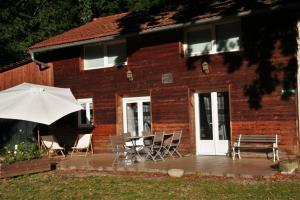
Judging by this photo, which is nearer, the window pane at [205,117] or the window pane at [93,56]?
the window pane at [205,117]

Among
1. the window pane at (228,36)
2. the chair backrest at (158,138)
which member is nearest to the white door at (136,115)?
the chair backrest at (158,138)

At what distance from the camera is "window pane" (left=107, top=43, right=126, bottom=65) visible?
714 inches

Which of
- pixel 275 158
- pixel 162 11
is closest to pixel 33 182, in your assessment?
pixel 275 158

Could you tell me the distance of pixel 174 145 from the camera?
51.8 feet

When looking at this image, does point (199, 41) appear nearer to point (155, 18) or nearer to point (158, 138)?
point (155, 18)

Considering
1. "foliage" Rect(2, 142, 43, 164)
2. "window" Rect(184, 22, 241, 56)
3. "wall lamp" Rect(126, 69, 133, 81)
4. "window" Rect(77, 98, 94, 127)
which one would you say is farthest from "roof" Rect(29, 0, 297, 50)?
"foliage" Rect(2, 142, 43, 164)

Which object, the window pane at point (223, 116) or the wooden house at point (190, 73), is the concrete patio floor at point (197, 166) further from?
the wooden house at point (190, 73)

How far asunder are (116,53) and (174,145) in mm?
4585

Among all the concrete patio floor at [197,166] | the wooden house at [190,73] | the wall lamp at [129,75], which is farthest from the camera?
the wall lamp at [129,75]

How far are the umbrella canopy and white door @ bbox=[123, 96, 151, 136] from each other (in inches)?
87.7

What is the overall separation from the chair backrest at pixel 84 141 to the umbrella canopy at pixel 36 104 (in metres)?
1.60

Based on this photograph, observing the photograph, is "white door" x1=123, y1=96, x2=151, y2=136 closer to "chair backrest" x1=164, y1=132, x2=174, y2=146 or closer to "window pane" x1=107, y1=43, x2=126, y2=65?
"window pane" x1=107, y1=43, x2=126, y2=65

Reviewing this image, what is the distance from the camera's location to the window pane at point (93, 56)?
1875 centimetres

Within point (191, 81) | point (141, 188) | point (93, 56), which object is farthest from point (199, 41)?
point (141, 188)
